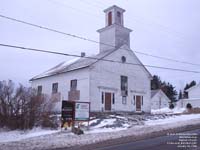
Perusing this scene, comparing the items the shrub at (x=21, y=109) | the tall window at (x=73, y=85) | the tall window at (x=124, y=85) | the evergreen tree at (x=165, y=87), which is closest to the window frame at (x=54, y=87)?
the tall window at (x=73, y=85)

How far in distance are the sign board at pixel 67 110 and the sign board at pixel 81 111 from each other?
1.05ft

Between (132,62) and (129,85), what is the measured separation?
8.51ft

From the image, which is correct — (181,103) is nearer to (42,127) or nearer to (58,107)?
(58,107)

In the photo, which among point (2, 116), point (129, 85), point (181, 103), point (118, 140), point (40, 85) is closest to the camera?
point (118, 140)

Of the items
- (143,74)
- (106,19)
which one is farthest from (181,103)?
(106,19)

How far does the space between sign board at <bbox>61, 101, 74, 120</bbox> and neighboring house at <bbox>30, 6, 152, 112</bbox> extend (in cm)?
820

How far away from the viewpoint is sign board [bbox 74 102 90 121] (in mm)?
16781

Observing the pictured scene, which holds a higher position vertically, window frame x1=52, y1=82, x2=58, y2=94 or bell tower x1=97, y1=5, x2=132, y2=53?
bell tower x1=97, y1=5, x2=132, y2=53

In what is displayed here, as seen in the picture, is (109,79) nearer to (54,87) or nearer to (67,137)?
(54,87)

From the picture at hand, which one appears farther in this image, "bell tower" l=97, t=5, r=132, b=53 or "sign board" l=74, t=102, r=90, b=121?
"bell tower" l=97, t=5, r=132, b=53

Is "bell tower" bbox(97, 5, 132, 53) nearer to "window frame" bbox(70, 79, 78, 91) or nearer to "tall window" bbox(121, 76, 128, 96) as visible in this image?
"tall window" bbox(121, 76, 128, 96)

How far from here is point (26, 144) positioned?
39.8 feet

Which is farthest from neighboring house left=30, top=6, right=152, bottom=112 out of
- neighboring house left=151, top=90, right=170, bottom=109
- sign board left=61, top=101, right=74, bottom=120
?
neighboring house left=151, top=90, right=170, bottom=109

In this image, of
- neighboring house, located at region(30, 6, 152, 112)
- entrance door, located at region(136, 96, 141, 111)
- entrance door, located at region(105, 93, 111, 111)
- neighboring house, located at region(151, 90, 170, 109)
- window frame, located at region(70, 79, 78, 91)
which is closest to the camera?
neighboring house, located at region(30, 6, 152, 112)
